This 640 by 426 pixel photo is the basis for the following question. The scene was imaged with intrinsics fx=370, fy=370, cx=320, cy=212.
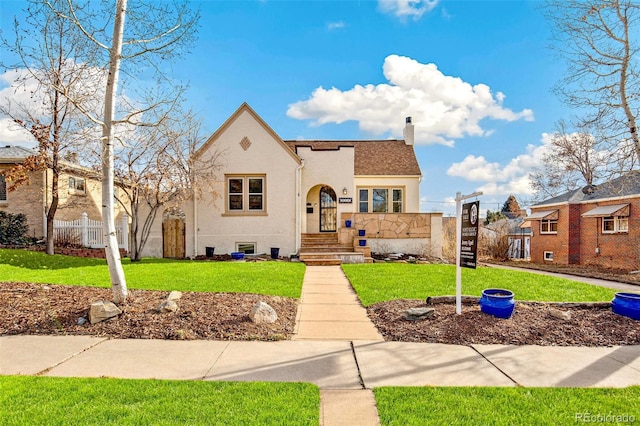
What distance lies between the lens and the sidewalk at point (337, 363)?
4070 mm

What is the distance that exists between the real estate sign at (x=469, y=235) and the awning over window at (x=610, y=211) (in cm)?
1940

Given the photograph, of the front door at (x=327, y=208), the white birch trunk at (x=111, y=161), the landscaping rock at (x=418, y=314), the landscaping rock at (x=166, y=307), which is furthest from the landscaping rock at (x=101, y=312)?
the front door at (x=327, y=208)

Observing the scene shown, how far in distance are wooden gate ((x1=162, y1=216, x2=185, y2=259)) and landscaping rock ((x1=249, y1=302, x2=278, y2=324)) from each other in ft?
40.4

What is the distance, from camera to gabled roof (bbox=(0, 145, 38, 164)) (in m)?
18.6

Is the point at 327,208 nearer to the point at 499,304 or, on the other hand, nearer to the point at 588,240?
the point at 499,304

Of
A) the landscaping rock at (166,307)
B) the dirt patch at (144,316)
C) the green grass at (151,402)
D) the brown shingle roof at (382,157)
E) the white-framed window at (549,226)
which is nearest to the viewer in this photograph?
the green grass at (151,402)

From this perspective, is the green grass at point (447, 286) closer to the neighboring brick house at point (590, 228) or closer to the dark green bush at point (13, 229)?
the neighboring brick house at point (590, 228)

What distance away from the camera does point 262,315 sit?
630 centimetres

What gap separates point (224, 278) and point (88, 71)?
5665mm

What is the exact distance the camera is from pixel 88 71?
7.29m

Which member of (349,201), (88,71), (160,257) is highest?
(88,71)

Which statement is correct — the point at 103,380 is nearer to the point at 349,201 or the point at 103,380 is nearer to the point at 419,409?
the point at 419,409

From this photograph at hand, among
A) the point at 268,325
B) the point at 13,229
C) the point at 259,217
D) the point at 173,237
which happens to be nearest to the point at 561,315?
the point at 268,325

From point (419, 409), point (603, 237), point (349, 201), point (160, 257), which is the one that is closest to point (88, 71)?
point (419, 409)
